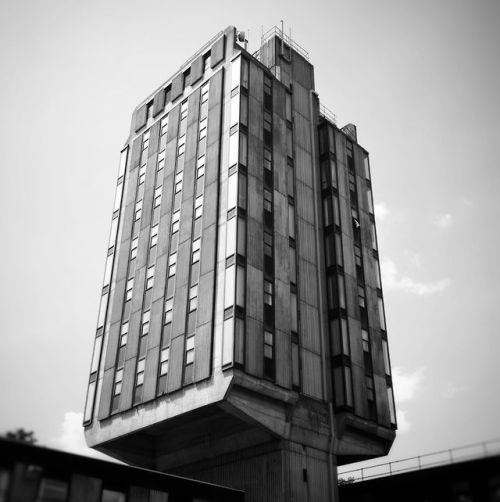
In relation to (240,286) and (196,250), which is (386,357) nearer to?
(240,286)

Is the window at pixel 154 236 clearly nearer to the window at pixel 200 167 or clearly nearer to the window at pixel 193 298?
the window at pixel 200 167

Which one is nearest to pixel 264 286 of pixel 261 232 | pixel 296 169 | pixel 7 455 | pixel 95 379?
pixel 261 232

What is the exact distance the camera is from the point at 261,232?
167ft

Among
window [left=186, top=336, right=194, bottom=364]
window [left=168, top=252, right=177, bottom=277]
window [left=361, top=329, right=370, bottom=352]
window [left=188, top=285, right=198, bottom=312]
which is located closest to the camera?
window [left=186, top=336, right=194, bottom=364]

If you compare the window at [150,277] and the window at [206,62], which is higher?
the window at [206,62]

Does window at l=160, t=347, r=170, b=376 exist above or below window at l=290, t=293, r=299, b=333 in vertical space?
below

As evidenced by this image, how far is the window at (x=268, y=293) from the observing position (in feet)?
159

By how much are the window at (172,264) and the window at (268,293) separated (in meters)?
8.66

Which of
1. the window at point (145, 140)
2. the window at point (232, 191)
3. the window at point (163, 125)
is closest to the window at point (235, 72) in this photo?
the window at point (163, 125)

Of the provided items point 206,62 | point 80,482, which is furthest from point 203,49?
point 80,482

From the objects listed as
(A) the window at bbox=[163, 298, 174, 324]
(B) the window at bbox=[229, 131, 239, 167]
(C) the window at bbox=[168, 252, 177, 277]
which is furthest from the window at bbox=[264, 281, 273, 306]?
(B) the window at bbox=[229, 131, 239, 167]

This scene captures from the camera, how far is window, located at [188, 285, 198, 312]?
48.7 metres

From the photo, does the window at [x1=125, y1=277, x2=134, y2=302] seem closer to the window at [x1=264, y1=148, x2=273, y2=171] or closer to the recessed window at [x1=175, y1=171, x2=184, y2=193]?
the recessed window at [x1=175, y1=171, x2=184, y2=193]

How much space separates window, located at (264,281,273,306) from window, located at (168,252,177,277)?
28.4 ft
